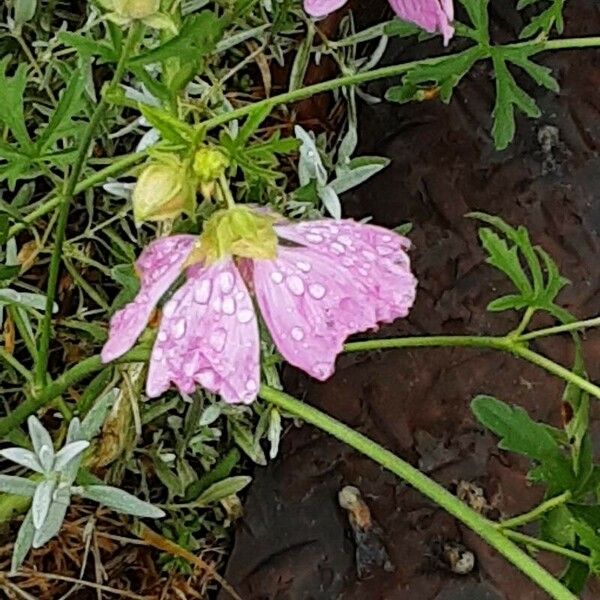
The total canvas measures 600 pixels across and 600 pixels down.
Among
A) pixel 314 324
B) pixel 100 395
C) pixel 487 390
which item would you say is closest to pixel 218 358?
pixel 314 324

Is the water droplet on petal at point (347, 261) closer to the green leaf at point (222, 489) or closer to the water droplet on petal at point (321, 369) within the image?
the water droplet on petal at point (321, 369)

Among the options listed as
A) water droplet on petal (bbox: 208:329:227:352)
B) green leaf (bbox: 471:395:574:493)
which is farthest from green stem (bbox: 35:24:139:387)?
green leaf (bbox: 471:395:574:493)

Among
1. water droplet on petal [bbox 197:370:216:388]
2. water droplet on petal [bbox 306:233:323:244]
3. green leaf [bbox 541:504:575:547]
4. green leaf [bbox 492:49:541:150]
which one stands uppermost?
water droplet on petal [bbox 306:233:323:244]

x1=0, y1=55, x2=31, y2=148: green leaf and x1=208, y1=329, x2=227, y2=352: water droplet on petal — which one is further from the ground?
x1=0, y1=55, x2=31, y2=148: green leaf

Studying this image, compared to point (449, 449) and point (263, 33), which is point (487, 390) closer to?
point (449, 449)

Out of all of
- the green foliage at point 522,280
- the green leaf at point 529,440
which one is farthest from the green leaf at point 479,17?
the green leaf at point 529,440


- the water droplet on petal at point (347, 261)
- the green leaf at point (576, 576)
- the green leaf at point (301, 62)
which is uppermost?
the water droplet on petal at point (347, 261)

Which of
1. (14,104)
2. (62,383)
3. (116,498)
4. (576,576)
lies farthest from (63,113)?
(576,576)

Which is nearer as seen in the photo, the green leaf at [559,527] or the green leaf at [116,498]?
the green leaf at [559,527]

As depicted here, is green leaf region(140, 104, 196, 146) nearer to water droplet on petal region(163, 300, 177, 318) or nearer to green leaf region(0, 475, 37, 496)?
water droplet on petal region(163, 300, 177, 318)
